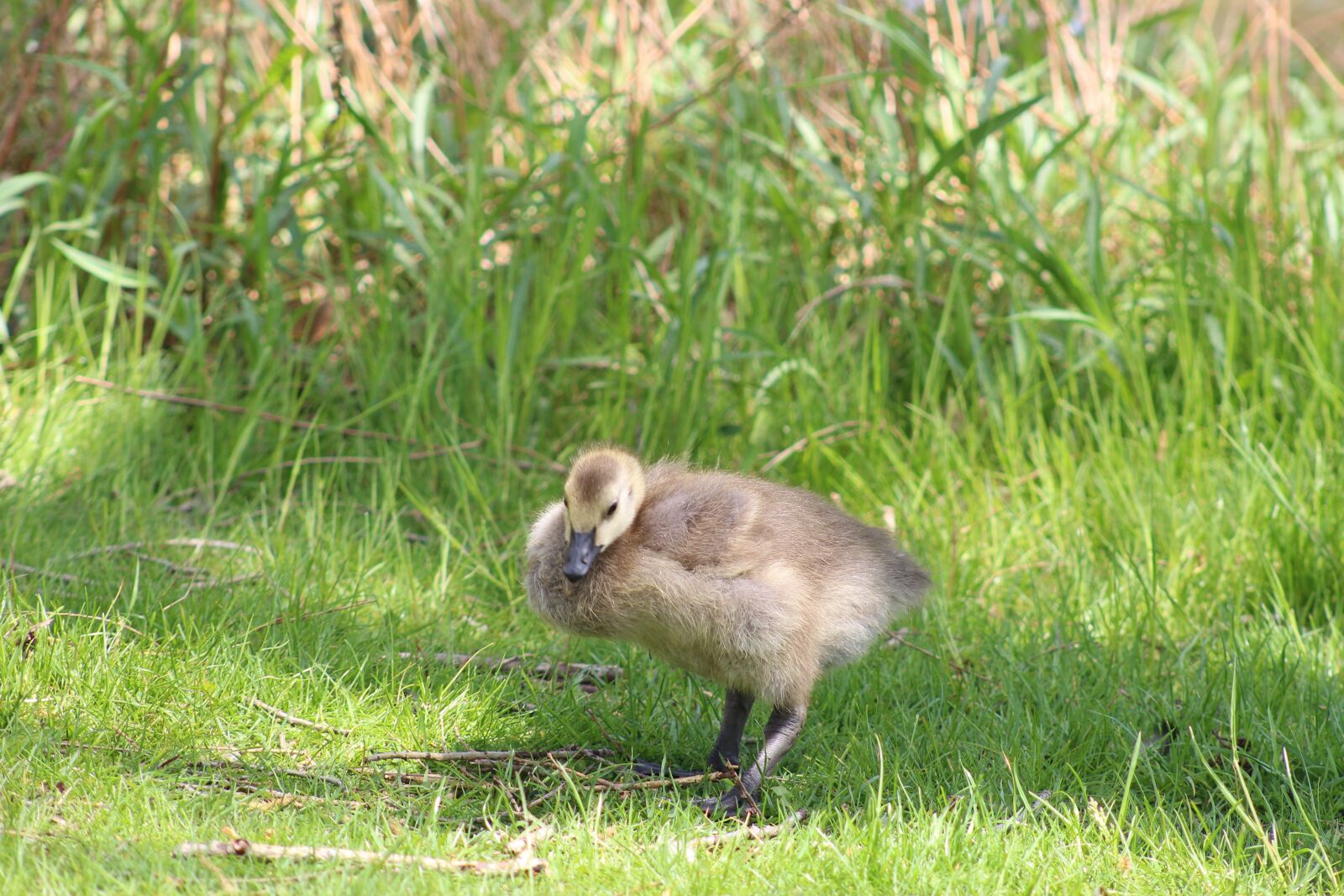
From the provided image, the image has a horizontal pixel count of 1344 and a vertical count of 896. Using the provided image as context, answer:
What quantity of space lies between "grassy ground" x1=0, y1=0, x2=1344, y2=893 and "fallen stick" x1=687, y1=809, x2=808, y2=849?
0.24 feet

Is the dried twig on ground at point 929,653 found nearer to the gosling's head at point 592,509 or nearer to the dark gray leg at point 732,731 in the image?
the dark gray leg at point 732,731

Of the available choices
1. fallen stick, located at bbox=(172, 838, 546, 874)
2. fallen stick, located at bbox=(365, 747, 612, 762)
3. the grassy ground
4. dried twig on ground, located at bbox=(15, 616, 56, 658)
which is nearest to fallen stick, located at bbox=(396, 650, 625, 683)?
the grassy ground

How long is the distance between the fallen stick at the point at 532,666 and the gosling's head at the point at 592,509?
0.83 m

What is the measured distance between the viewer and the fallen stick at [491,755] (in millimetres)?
3211

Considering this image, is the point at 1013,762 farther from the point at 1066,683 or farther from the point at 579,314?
the point at 579,314

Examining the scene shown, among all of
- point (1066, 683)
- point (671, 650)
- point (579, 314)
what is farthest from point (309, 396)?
point (1066, 683)

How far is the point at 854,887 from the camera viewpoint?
9.05ft

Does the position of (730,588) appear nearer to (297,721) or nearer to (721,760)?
(721,760)

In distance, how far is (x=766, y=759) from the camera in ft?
10.5

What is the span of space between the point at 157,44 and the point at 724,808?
14.5ft

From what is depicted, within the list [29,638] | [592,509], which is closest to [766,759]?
[592,509]

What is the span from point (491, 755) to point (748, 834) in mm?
702

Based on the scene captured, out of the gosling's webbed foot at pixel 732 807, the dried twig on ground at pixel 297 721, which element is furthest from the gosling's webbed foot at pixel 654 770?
the dried twig on ground at pixel 297 721

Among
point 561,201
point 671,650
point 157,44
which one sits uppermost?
point 157,44
